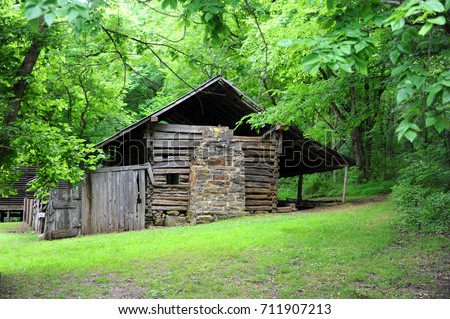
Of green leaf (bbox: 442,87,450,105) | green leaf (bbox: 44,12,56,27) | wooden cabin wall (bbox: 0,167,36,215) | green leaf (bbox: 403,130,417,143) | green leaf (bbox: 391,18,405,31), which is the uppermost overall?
green leaf (bbox: 391,18,405,31)

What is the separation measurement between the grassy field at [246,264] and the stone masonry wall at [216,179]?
3.39m

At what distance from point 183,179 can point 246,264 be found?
8.64m

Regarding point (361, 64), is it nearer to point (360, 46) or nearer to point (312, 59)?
point (360, 46)

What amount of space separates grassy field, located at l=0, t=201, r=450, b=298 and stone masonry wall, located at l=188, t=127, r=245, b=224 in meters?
3.39

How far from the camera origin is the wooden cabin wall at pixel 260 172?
18344mm

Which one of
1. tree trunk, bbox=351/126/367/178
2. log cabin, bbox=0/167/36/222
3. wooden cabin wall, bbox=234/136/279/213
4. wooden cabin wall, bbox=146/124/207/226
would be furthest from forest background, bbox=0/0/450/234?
log cabin, bbox=0/167/36/222

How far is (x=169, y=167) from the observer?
17516 millimetres

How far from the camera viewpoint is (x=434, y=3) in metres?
3.62

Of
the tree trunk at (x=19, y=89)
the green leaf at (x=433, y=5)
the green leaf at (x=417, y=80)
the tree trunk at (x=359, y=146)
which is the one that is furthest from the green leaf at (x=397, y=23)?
the tree trunk at (x=359, y=146)

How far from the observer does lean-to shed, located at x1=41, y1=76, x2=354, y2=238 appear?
1694cm

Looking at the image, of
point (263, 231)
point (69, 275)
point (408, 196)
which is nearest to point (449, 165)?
point (408, 196)

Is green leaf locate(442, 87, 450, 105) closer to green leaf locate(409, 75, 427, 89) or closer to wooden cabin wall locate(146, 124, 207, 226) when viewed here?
green leaf locate(409, 75, 427, 89)

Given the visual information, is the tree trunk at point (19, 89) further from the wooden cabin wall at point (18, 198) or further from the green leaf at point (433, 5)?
the wooden cabin wall at point (18, 198)

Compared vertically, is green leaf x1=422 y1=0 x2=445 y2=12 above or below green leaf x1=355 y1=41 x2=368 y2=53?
above
